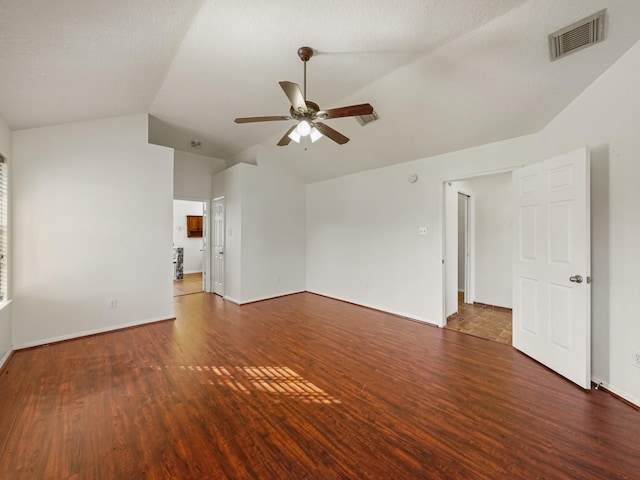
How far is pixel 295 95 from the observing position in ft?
6.77

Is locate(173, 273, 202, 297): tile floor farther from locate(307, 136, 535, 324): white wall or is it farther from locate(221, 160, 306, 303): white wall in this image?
locate(307, 136, 535, 324): white wall

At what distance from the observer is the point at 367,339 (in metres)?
3.52

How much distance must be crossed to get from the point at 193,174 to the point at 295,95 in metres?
4.52

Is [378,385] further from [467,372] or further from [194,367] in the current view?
[194,367]

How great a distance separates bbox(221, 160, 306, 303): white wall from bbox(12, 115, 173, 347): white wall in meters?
1.28

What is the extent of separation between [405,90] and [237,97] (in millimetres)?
2040

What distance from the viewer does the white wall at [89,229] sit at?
10.5ft

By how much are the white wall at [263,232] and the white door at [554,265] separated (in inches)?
163

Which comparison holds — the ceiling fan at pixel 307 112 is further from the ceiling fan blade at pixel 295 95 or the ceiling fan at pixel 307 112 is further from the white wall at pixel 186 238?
the white wall at pixel 186 238

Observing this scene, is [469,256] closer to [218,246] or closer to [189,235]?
[218,246]

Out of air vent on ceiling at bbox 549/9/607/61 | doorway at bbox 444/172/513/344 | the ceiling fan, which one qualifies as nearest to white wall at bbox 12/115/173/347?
the ceiling fan

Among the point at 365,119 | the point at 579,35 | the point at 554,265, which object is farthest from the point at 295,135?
the point at 554,265

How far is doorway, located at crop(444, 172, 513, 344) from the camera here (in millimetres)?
4461

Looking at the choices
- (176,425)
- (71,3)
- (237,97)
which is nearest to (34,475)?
(176,425)
